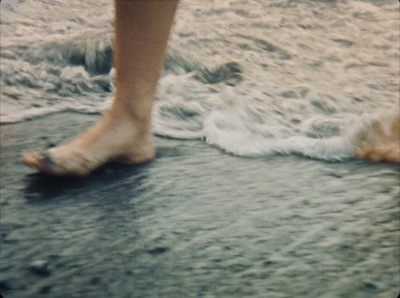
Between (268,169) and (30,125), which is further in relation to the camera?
(30,125)

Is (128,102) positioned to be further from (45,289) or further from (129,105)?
(45,289)

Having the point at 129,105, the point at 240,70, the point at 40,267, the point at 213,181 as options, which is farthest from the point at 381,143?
the point at 40,267

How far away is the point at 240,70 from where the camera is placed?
10.4 ft

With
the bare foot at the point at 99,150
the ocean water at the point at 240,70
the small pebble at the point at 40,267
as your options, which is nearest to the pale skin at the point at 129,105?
the bare foot at the point at 99,150

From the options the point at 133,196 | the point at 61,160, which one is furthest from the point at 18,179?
the point at 133,196

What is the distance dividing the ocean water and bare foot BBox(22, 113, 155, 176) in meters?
0.32

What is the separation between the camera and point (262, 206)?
1746 millimetres

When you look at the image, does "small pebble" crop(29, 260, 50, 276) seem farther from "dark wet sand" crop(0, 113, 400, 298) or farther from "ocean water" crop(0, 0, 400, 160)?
"ocean water" crop(0, 0, 400, 160)

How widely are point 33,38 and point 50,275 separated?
258cm

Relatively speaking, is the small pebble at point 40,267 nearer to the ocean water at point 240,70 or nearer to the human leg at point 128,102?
the human leg at point 128,102

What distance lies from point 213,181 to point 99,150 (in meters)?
0.38

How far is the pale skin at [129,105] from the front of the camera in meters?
1.85

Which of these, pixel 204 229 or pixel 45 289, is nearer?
pixel 45 289

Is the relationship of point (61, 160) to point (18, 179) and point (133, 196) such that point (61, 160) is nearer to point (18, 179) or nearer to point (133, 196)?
point (18, 179)
